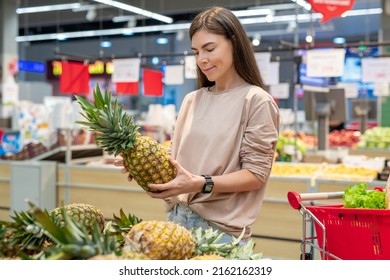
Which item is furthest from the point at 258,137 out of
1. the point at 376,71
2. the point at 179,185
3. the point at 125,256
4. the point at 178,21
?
the point at 178,21

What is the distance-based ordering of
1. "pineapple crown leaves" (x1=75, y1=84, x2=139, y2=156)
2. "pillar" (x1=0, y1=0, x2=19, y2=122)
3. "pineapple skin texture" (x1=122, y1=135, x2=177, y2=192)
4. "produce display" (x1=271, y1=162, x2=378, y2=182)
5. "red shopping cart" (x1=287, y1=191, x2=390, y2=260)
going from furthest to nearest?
"pillar" (x1=0, y1=0, x2=19, y2=122)
"produce display" (x1=271, y1=162, x2=378, y2=182)
"pineapple skin texture" (x1=122, y1=135, x2=177, y2=192)
"pineapple crown leaves" (x1=75, y1=84, x2=139, y2=156)
"red shopping cart" (x1=287, y1=191, x2=390, y2=260)

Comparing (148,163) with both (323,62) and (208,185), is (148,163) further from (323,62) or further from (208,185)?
(323,62)

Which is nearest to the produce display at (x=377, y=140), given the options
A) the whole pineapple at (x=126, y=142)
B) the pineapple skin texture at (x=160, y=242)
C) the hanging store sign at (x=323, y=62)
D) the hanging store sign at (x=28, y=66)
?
the hanging store sign at (x=323, y=62)

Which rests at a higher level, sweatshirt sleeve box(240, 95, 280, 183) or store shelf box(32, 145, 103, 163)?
sweatshirt sleeve box(240, 95, 280, 183)

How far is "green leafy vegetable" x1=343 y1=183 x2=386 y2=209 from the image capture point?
7.05 feet

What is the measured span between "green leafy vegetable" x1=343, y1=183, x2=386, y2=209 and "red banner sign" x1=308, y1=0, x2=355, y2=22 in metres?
4.51

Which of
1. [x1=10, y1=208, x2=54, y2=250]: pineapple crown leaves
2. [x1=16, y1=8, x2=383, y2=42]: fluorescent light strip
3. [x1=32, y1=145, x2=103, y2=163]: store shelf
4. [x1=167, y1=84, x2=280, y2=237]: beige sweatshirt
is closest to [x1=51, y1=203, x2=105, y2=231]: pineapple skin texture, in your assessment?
[x1=10, y1=208, x2=54, y2=250]: pineapple crown leaves

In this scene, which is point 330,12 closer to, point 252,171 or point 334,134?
point 252,171

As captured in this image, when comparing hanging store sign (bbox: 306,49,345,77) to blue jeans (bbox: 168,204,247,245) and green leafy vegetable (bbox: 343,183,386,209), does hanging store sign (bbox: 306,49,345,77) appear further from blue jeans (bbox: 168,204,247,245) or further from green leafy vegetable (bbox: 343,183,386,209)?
green leafy vegetable (bbox: 343,183,386,209)

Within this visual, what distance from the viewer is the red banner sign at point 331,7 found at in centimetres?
645

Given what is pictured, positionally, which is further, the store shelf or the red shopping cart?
the store shelf

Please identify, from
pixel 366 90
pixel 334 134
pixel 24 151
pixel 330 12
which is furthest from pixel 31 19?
pixel 330 12

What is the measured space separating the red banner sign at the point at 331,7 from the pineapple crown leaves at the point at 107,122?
470 centimetres

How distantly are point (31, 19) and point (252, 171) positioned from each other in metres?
21.0
